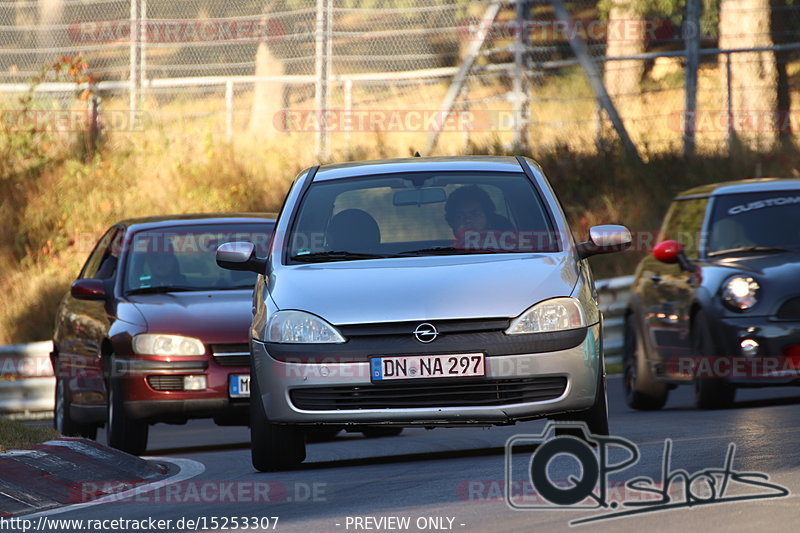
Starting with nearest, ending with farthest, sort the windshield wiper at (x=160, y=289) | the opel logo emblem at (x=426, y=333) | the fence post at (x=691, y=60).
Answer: the opel logo emblem at (x=426, y=333)
the windshield wiper at (x=160, y=289)
the fence post at (x=691, y=60)

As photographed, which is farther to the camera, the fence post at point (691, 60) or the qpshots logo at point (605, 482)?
the fence post at point (691, 60)

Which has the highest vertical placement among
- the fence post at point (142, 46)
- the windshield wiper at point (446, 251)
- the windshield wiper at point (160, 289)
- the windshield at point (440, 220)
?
the fence post at point (142, 46)

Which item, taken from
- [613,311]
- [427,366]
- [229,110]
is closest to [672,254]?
[427,366]

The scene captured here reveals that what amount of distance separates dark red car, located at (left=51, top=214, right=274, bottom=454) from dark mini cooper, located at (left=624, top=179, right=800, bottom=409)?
10.6 ft

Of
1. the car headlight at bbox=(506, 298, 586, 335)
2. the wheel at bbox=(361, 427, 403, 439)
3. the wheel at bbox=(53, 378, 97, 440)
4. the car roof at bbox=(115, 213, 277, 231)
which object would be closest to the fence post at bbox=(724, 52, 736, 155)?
the car roof at bbox=(115, 213, 277, 231)

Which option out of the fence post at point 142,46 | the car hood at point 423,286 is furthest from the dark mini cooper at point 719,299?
the fence post at point 142,46

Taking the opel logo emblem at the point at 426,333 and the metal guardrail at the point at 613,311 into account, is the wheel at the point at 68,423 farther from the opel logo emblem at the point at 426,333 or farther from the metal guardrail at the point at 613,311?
the metal guardrail at the point at 613,311

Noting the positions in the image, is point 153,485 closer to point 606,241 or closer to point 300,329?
point 300,329

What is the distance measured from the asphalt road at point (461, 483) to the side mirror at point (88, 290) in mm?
1228

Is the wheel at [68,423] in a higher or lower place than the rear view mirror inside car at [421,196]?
lower

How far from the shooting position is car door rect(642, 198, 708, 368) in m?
13.8

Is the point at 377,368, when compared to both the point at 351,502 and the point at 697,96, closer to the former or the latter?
the point at 351,502

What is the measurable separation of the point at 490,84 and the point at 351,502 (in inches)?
717

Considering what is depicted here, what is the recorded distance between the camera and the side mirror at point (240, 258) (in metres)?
10.1
